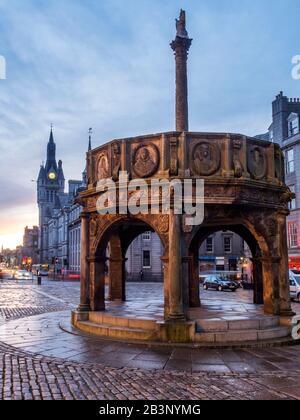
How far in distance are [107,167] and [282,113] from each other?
123ft

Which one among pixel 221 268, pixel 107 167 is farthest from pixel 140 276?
pixel 107 167

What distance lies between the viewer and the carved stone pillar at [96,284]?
41.5 ft

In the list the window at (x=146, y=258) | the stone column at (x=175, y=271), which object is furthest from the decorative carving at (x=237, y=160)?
the window at (x=146, y=258)

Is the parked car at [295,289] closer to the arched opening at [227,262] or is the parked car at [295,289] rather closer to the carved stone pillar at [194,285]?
the arched opening at [227,262]

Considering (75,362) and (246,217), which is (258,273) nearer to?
(246,217)

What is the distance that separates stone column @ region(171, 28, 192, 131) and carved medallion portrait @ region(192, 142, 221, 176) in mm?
4661

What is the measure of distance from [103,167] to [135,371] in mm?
6555

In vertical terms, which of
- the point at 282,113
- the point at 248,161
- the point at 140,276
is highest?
the point at 282,113

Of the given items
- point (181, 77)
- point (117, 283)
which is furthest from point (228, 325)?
point (181, 77)

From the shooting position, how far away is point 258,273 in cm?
1541

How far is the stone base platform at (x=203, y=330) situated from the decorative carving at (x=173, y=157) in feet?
12.4

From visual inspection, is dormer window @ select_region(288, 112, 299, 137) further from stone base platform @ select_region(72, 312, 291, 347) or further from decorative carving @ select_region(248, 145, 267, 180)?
stone base platform @ select_region(72, 312, 291, 347)

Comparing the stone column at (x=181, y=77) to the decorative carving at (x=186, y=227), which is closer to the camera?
the decorative carving at (x=186, y=227)
